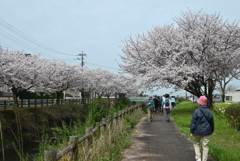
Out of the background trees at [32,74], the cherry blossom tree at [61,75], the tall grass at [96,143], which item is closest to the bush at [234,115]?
the tall grass at [96,143]

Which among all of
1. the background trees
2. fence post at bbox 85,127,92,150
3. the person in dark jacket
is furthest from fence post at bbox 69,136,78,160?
the background trees

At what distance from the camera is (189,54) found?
2198 cm

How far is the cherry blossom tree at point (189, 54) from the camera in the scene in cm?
2100

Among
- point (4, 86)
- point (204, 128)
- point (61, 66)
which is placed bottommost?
point (204, 128)

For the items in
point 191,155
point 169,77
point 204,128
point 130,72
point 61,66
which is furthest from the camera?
point 61,66

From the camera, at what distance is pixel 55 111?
22.6m

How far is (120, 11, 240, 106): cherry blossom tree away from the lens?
21.0m

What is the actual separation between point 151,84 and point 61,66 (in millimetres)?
18747

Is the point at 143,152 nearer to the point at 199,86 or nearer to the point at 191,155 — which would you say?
the point at 191,155

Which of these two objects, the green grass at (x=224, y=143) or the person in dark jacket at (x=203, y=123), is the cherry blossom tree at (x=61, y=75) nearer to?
the green grass at (x=224, y=143)

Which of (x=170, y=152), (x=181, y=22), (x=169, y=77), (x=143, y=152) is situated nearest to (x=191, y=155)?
(x=170, y=152)

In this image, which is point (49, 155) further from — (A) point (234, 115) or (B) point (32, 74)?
(B) point (32, 74)

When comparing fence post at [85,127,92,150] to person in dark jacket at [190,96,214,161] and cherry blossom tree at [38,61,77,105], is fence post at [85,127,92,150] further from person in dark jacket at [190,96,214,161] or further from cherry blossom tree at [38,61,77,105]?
cherry blossom tree at [38,61,77,105]

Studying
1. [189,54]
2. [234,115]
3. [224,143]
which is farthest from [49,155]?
[189,54]
